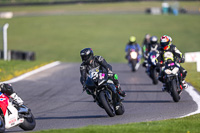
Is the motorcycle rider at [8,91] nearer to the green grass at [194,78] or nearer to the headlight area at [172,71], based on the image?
the headlight area at [172,71]

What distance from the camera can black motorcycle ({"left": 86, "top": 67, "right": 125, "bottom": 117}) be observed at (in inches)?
398

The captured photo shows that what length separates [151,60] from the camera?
1775 centimetres

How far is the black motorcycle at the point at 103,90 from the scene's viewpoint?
33.2 feet

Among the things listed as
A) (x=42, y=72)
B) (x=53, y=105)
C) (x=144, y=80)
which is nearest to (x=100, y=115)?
(x=53, y=105)

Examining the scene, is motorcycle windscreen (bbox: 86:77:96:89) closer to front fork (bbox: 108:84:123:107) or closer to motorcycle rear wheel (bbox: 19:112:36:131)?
front fork (bbox: 108:84:123:107)

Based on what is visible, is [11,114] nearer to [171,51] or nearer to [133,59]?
[171,51]

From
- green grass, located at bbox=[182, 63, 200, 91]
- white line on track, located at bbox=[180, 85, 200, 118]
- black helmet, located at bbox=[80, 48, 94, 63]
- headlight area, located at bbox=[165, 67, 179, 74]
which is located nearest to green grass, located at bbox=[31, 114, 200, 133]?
white line on track, located at bbox=[180, 85, 200, 118]

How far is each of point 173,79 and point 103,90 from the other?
10.5ft

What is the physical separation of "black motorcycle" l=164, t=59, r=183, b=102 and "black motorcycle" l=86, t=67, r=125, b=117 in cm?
248

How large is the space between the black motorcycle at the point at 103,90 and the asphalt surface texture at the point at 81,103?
0.27 m

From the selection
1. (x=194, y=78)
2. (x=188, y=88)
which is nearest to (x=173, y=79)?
(x=188, y=88)

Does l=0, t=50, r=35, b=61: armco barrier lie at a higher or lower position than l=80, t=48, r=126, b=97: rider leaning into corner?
lower

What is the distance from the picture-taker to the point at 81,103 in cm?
1340

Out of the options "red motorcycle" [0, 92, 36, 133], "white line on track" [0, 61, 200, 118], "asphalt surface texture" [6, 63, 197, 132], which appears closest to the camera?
"red motorcycle" [0, 92, 36, 133]
